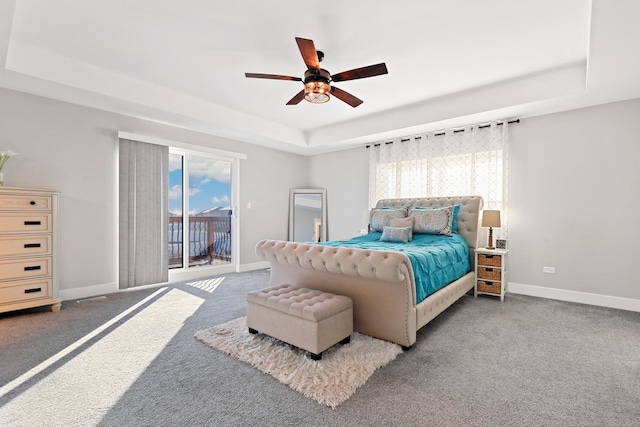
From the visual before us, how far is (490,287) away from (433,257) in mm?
1503

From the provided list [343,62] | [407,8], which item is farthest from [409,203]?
[407,8]

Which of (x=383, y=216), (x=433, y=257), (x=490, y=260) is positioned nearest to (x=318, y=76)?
(x=433, y=257)

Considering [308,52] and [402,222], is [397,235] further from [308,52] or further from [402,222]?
[308,52]

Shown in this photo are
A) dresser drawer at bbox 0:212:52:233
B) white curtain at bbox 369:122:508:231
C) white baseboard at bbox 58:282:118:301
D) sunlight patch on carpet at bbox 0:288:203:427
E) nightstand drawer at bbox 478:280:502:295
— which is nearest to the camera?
sunlight patch on carpet at bbox 0:288:203:427

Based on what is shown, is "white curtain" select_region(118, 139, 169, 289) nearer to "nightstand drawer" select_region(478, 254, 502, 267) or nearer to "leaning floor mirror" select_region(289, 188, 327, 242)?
"leaning floor mirror" select_region(289, 188, 327, 242)

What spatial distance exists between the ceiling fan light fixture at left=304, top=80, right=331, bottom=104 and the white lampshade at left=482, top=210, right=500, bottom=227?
263cm

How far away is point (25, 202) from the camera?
10.1 feet

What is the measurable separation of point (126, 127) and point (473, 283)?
17.0 ft

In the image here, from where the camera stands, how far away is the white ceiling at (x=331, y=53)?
7.61 feet

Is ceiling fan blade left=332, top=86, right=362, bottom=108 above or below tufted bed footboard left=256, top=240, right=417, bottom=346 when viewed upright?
above

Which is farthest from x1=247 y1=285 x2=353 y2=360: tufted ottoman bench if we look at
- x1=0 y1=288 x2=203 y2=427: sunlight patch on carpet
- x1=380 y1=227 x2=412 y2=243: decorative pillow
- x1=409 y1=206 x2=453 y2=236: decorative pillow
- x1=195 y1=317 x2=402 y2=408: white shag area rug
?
x1=409 y1=206 x2=453 y2=236: decorative pillow

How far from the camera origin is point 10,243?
9.84ft

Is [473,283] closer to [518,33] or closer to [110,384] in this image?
[518,33]

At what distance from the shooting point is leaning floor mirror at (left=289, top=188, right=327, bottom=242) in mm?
6414
